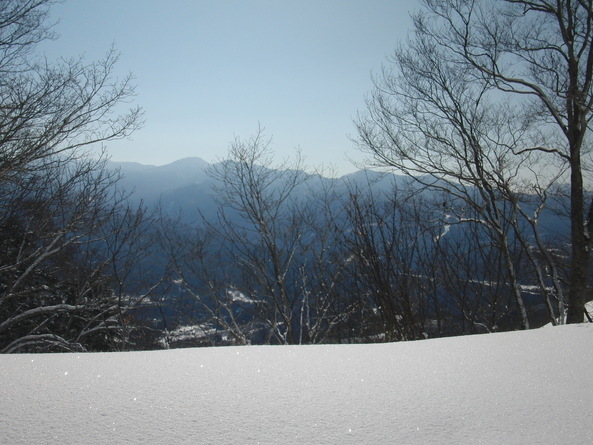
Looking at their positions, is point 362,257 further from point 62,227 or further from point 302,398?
point 62,227

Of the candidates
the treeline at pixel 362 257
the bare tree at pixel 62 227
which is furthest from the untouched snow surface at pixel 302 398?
the bare tree at pixel 62 227

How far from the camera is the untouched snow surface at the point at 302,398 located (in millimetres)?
755

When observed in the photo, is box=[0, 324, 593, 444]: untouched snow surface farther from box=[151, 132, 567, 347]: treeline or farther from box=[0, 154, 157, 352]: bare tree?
box=[0, 154, 157, 352]: bare tree

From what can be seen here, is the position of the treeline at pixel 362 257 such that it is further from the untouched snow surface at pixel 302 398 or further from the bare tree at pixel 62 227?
the untouched snow surface at pixel 302 398

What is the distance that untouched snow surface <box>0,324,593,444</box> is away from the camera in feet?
2.48

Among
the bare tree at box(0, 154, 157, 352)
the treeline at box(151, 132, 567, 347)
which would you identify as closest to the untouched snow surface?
the treeline at box(151, 132, 567, 347)

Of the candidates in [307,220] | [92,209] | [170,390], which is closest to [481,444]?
[170,390]

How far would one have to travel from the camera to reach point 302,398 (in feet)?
3.12

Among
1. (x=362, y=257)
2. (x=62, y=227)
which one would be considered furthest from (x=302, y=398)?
(x=62, y=227)

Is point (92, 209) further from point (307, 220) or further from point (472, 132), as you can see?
point (472, 132)

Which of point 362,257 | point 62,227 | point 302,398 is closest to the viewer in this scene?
point 302,398

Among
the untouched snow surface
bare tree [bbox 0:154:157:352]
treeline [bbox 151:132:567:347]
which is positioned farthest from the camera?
bare tree [bbox 0:154:157:352]

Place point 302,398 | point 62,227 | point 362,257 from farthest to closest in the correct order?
point 62,227 < point 362,257 < point 302,398

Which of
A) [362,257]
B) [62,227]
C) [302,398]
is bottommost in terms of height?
[302,398]
